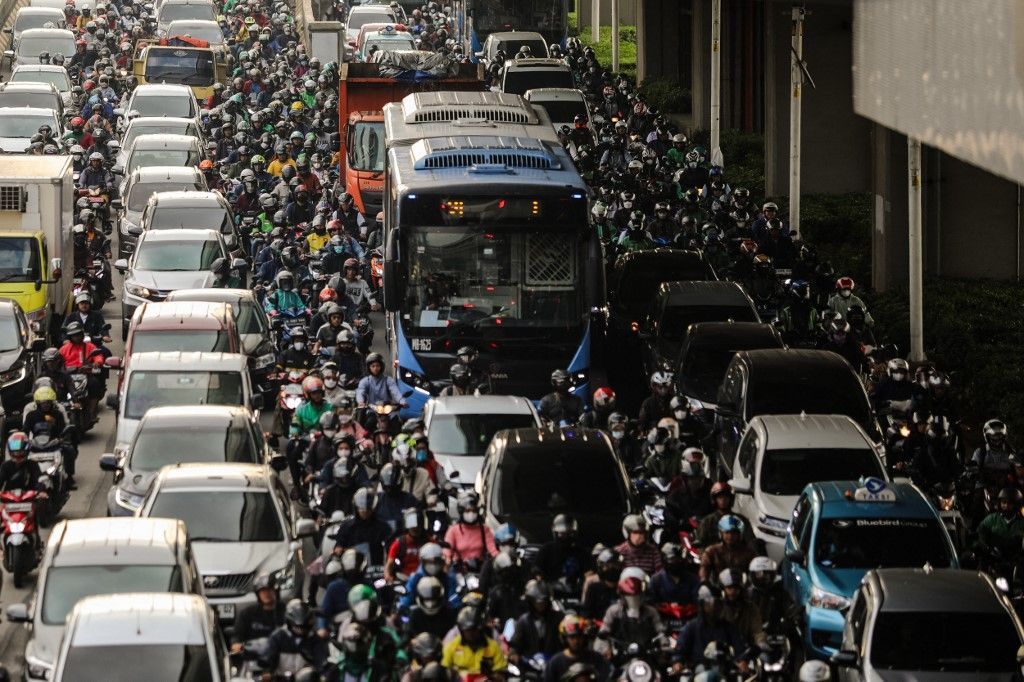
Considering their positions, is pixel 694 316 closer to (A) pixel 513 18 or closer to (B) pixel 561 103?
(B) pixel 561 103

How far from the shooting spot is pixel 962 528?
69.3 feet

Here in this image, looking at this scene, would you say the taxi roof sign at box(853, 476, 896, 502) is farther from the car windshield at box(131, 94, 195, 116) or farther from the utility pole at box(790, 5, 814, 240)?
the car windshield at box(131, 94, 195, 116)

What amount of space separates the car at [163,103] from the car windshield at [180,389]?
83.3ft

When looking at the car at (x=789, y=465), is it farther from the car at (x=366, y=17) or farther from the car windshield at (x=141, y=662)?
the car at (x=366, y=17)

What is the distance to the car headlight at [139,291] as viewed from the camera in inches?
1282

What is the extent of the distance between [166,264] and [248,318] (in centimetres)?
370

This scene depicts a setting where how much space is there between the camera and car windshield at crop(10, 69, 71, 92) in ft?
182

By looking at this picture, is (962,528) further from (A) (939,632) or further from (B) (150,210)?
(B) (150,210)

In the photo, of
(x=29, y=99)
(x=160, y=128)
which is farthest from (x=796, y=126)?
(x=29, y=99)

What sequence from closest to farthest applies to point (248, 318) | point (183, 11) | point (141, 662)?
point (141, 662) < point (248, 318) < point (183, 11)

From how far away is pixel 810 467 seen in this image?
21281mm

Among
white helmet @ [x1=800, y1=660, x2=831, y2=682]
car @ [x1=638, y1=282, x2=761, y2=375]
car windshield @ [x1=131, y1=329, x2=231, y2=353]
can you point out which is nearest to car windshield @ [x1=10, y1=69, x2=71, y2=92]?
car @ [x1=638, y1=282, x2=761, y2=375]

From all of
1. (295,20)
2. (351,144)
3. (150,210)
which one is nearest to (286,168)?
(351,144)

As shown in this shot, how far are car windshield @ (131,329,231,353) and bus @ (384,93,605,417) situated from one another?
2.17m
